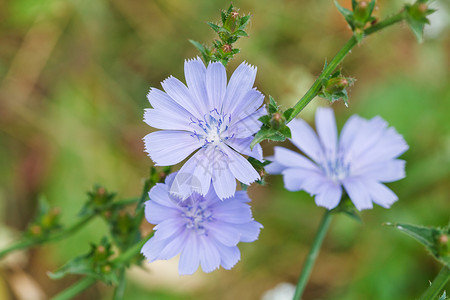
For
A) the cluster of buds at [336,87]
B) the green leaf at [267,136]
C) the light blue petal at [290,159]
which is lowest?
the green leaf at [267,136]

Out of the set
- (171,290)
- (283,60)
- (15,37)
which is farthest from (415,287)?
(15,37)

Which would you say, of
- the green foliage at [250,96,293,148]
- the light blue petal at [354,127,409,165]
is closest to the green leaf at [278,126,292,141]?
the green foliage at [250,96,293,148]

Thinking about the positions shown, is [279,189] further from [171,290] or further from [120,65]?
[120,65]

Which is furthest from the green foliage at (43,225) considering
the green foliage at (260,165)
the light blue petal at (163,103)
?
the green foliage at (260,165)

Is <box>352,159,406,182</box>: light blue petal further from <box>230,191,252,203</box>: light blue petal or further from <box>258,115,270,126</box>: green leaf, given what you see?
<box>258,115,270,126</box>: green leaf

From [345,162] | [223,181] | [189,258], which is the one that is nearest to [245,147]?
[223,181]

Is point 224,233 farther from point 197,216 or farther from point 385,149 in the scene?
point 385,149

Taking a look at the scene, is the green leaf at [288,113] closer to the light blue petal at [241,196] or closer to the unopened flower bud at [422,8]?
the light blue petal at [241,196]
